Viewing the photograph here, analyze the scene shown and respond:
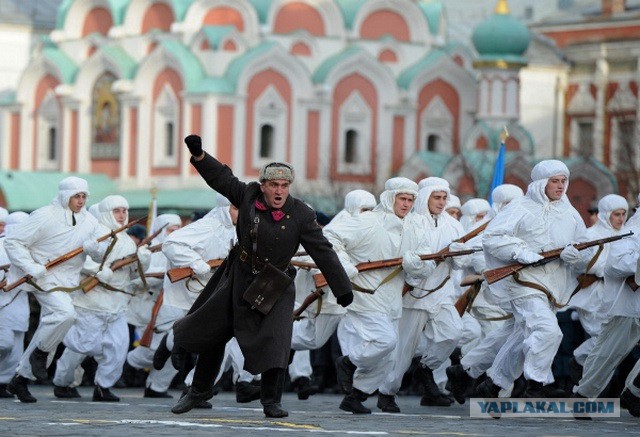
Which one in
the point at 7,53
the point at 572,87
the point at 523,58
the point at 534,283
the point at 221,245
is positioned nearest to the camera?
the point at 534,283

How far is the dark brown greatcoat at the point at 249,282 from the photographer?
14203mm

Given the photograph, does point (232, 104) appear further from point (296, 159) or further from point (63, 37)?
point (63, 37)

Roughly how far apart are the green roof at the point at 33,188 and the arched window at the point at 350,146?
7.12 metres

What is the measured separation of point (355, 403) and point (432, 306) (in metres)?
2.14

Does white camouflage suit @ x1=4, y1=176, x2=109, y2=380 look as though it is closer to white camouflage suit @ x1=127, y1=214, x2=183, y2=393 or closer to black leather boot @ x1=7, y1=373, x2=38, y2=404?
black leather boot @ x1=7, y1=373, x2=38, y2=404

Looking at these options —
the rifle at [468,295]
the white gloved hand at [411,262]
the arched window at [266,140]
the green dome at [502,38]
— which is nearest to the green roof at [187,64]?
the arched window at [266,140]

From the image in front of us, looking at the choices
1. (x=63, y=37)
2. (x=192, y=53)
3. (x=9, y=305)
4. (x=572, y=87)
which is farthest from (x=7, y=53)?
(x=9, y=305)

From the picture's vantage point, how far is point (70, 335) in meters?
19.1

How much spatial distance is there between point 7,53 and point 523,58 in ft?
68.7

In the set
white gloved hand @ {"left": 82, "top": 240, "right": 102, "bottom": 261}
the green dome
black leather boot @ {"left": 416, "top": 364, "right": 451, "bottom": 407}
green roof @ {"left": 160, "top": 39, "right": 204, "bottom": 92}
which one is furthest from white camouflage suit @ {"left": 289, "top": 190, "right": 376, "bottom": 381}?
green roof @ {"left": 160, "top": 39, "right": 204, "bottom": 92}

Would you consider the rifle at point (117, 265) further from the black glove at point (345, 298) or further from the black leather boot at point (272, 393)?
the black glove at point (345, 298)

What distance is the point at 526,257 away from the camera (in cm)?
1605

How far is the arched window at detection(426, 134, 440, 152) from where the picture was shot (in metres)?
63.2

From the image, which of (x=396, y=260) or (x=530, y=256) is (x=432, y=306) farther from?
(x=530, y=256)
